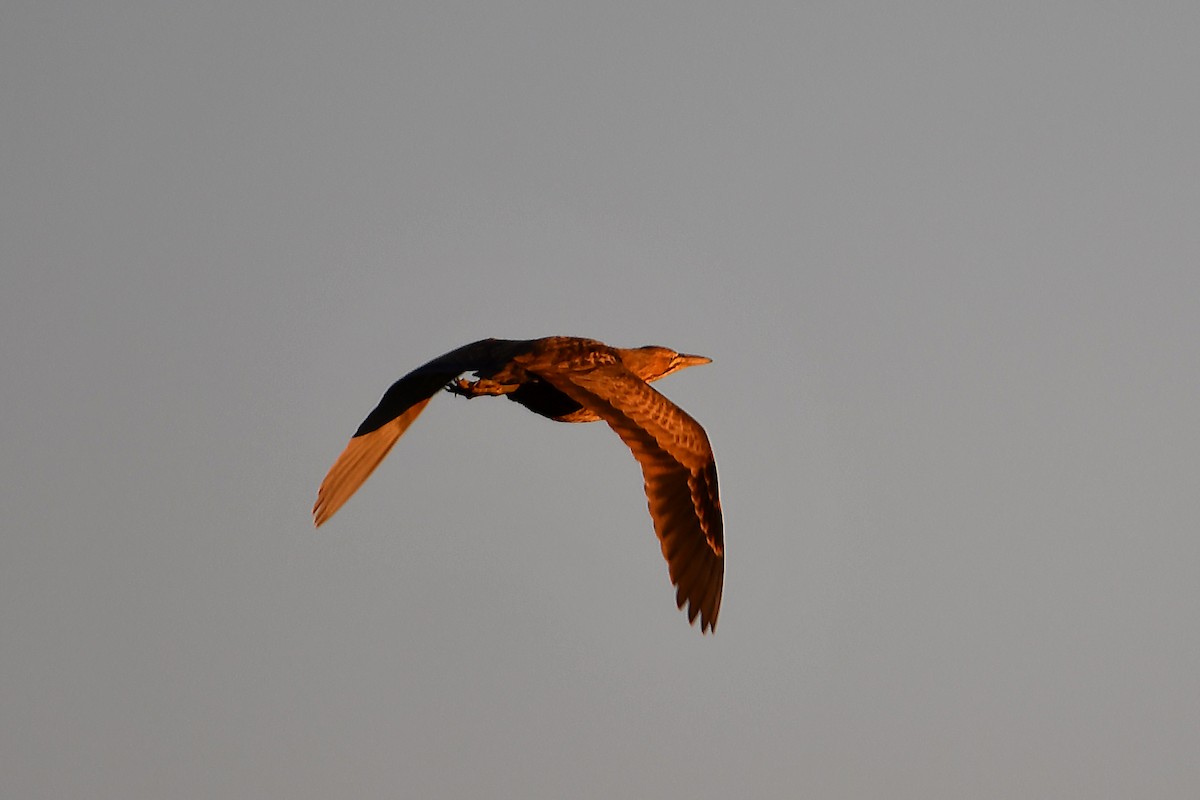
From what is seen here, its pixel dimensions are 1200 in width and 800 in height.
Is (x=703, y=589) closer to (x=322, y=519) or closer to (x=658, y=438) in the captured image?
(x=658, y=438)

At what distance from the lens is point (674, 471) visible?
101 ft

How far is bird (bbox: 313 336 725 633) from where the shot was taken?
99.7ft

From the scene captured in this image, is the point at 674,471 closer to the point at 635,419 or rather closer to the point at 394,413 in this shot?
the point at 635,419

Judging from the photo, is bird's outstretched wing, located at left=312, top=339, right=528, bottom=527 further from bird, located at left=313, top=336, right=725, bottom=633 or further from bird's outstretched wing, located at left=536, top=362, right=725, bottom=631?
bird's outstretched wing, located at left=536, top=362, right=725, bottom=631

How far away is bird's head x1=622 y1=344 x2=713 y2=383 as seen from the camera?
104 feet

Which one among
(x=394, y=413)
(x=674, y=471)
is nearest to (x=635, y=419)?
(x=674, y=471)

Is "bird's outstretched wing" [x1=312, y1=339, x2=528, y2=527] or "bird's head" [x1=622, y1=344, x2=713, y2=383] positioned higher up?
"bird's head" [x1=622, y1=344, x2=713, y2=383]

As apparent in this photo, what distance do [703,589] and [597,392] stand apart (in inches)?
77.5

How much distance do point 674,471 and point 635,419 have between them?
25.4 inches

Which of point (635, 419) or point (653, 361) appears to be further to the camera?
point (653, 361)

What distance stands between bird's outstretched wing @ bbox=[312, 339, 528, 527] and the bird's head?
134 centimetres

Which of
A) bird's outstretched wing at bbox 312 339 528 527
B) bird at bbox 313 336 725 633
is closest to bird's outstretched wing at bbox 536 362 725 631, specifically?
bird at bbox 313 336 725 633

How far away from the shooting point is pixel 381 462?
31.5 metres

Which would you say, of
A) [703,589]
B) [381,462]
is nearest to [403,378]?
[381,462]
